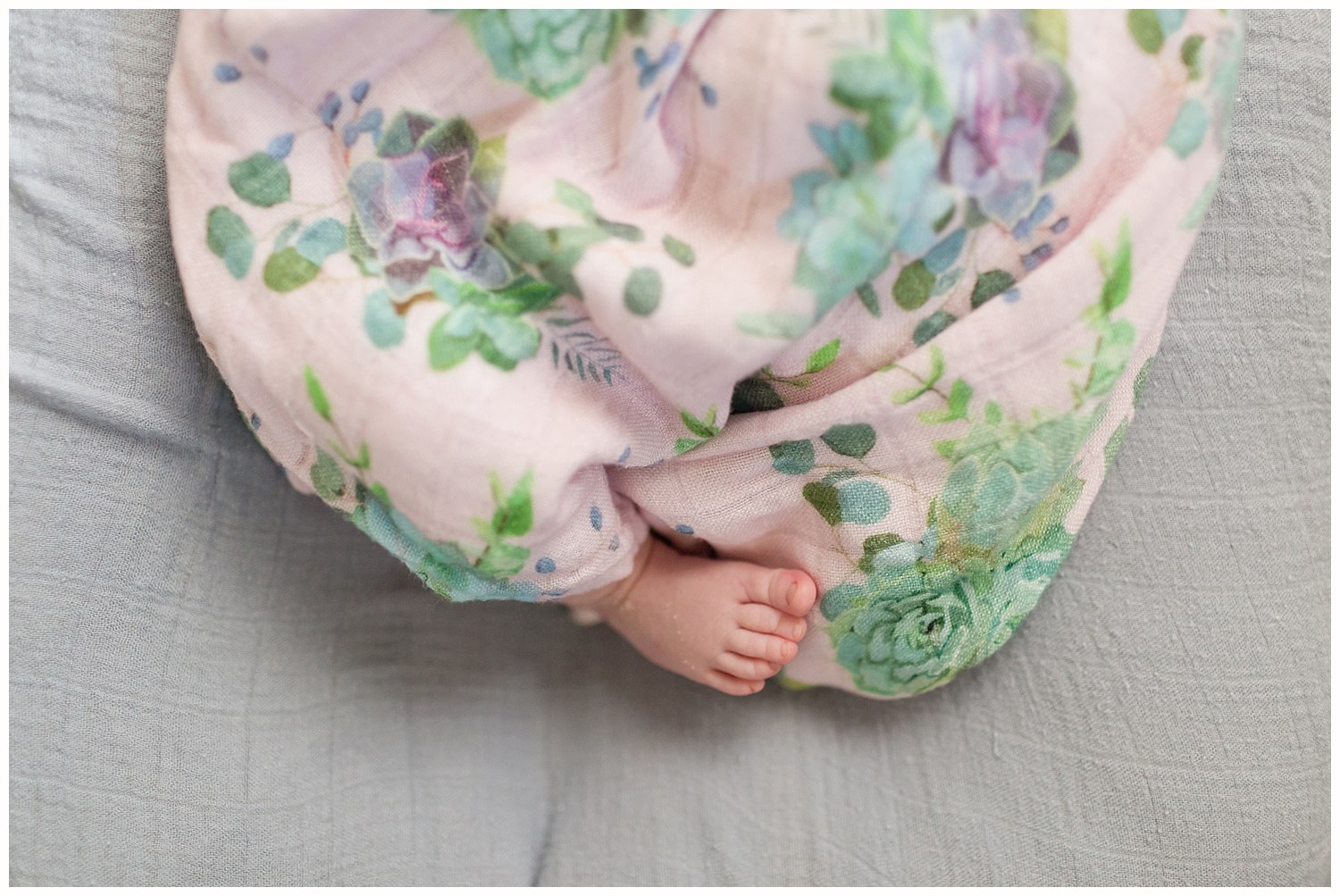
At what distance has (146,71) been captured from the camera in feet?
2.17

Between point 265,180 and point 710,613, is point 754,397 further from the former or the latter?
point 265,180

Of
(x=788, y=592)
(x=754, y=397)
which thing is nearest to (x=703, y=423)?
(x=754, y=397)

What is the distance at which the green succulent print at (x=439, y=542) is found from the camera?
564 millimetres

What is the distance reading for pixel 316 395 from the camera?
562 millimetres

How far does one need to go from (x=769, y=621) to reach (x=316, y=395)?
1.11 ft

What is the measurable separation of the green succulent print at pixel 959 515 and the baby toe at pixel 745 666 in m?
0.06

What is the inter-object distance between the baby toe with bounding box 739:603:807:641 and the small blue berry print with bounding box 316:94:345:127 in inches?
16.1

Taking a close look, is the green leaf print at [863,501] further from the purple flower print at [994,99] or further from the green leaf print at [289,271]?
the green leaf print at [289,271]

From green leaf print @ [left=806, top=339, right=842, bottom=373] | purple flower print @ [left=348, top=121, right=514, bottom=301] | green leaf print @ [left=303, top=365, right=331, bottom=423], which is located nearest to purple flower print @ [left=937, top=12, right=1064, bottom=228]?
green leaf print @ [left=806, top=339, right=842, bottom=373]

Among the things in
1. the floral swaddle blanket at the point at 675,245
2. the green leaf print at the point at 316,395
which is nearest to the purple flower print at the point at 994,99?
the floral swaddle blanket at the point at 675,245

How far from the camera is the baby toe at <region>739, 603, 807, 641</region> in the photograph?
0.71 meters

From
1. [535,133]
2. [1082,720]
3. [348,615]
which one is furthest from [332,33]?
[1082,720]

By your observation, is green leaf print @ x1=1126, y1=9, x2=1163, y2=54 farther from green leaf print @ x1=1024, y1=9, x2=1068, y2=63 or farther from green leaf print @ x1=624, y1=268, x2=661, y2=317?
green leaf print @ x1=624, y1=268, x2=661, y2=317

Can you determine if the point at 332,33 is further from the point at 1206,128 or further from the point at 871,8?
the point at 1206,128
